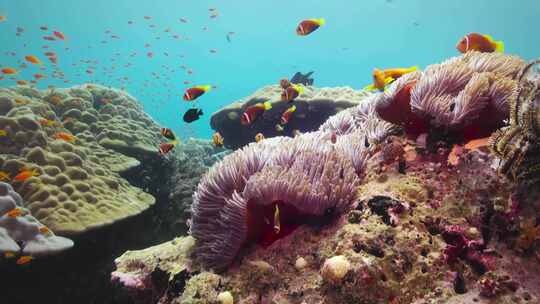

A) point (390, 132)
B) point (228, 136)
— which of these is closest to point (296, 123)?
point (228, 136)

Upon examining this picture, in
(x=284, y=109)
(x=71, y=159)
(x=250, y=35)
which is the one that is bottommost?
(x=250, y=35)

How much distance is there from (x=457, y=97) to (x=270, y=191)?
1.81 meters

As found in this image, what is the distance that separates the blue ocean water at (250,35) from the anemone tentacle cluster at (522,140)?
4127 cm

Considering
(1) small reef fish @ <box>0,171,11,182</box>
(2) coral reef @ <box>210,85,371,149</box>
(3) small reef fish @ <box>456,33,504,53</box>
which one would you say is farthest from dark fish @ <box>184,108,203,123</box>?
(3) small reef fish @ <box>456,33,504,53</box>

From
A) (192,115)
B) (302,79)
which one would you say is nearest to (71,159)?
(192,115)

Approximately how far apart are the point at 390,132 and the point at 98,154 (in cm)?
653

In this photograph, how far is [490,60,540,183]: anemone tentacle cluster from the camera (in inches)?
89.5

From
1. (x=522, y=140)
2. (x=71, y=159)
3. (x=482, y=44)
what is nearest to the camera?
(x=522, y=140)

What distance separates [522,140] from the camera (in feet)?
7.75

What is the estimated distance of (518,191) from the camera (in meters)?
2.48

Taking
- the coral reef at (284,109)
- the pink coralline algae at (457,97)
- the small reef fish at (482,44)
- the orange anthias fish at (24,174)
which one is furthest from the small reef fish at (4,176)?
the small reef fish at (482,44)

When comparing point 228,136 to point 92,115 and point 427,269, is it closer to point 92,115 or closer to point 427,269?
point 92,115

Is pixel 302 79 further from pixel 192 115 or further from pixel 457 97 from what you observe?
pixel 457 97

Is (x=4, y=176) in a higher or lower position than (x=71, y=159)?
higher
